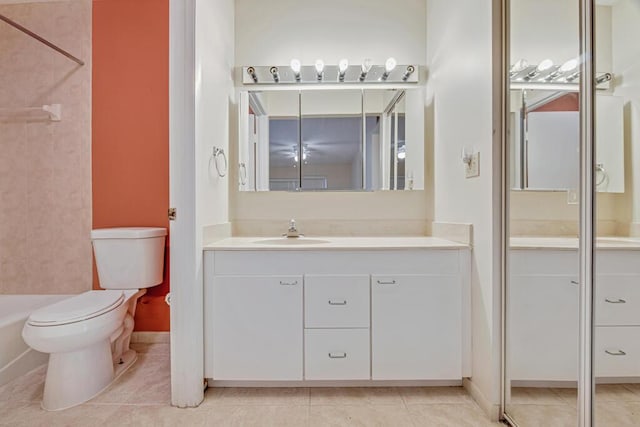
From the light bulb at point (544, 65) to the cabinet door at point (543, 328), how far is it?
0.87m

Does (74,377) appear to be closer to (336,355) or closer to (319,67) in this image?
(336,355)

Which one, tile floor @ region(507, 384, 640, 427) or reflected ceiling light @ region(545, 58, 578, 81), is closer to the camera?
tile floor @ region(507, 384, 640, 427)

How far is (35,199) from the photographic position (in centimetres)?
227

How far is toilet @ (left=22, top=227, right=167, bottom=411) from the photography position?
1502 millimetres

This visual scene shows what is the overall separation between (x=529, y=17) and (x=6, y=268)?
11.8 feet

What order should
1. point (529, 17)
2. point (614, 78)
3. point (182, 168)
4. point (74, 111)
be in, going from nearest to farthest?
point (614, 78), point (529, 17), point (182, 168), point (74, 111)

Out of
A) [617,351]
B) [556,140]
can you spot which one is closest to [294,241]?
[556,140]

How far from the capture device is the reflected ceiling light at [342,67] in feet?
6.97

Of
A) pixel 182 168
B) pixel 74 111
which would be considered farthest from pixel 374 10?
pixel 74 111

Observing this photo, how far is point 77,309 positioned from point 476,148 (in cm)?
219

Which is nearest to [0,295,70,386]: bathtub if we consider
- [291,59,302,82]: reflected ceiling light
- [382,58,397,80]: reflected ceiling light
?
[291,59,302,82]: reflected ceiling light

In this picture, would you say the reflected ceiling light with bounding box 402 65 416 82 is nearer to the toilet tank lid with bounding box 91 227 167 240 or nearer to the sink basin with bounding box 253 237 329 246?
the sink basin with bounding box 253 237 329 246

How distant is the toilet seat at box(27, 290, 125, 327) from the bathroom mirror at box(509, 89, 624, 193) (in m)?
2.15

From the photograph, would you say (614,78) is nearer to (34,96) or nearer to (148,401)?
(148,401)
